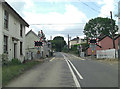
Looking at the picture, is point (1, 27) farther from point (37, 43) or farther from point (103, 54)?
point (103, 54)

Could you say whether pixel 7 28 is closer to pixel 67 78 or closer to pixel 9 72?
pixel 9 72

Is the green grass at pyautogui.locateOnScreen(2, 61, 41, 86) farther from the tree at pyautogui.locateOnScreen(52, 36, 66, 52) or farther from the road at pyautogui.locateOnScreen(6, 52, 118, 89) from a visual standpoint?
the tree at pyautogui.locateOnScreen(52, 36, 66, 52)

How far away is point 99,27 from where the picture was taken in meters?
64.5

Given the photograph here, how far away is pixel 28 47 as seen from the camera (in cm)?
4894

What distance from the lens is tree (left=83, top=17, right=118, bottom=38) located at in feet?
208

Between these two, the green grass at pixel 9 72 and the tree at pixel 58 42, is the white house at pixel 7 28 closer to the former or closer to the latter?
the green grass at pixel 9 72

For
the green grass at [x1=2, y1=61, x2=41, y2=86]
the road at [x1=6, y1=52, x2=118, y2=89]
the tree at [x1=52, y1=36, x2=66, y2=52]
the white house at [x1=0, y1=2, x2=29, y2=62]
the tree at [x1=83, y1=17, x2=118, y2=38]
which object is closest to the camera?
the road at [x1=6, y1=52, x2=118, y2=89]

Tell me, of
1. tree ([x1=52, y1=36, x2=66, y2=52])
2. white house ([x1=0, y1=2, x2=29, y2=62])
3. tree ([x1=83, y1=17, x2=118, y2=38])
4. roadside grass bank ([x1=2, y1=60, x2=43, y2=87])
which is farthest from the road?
tree ([x1=52, y1=36, x2=66, y2=52])

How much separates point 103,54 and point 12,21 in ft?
59.3

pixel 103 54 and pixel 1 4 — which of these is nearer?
pixel 1 4

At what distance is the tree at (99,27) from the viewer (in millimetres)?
63500

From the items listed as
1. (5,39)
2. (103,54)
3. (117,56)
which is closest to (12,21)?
(5,39)

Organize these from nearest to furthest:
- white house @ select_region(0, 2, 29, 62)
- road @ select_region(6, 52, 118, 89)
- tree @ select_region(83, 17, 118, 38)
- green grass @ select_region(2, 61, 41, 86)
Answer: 1. road @ select_region(6, 52, 118, 89)
2. green grass @ select_region(2, 61, 41, 86)
3. white house @ select_region(0, 2, 29, 62)
4. tree @ select_region(83, 17, 118, 38)

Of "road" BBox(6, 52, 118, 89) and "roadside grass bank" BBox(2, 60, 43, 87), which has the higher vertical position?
"roadside grass bank" BBox(2, 60, 43, 87)
